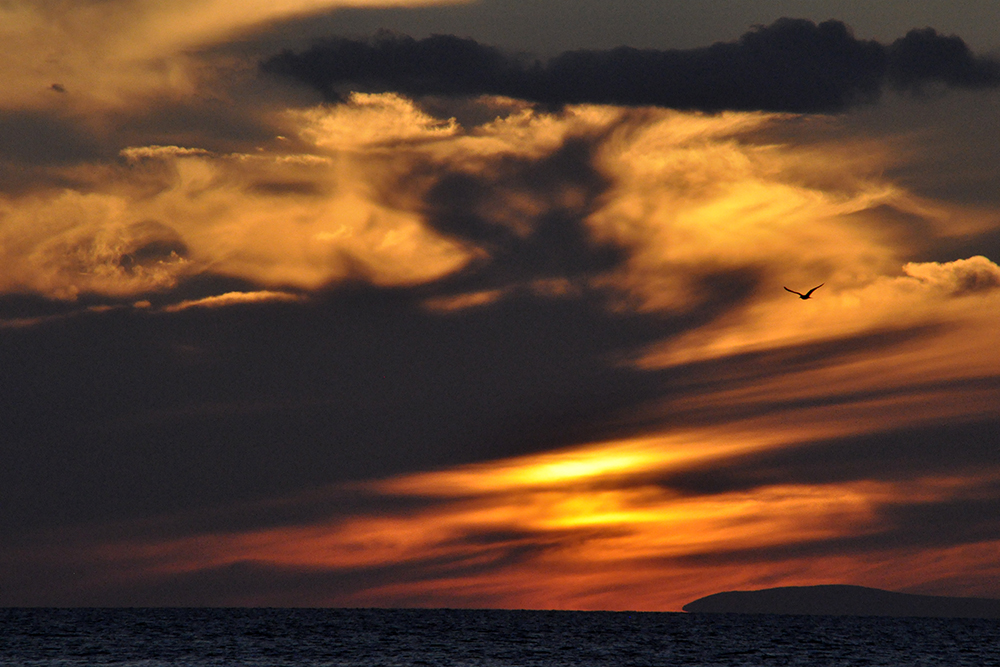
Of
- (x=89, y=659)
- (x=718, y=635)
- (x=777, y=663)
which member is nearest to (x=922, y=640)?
(x=718, y=635)

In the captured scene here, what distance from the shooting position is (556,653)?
4966 inches

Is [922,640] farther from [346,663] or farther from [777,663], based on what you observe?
[346,663]

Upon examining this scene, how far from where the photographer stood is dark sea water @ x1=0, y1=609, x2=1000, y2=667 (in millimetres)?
112750

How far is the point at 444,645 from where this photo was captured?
13900 cm

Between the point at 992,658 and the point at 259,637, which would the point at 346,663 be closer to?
the point at 259,637

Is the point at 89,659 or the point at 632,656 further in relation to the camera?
the point at 632,656

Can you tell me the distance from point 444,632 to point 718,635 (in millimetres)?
44071

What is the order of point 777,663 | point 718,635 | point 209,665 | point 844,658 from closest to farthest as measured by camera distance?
point 209,665 < point 777,663 < point 844,658 < point 718,635

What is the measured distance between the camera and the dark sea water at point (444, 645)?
113 meters

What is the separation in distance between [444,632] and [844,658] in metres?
66.2

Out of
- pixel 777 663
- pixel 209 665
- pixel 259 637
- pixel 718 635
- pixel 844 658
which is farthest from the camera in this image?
pixel 718 635

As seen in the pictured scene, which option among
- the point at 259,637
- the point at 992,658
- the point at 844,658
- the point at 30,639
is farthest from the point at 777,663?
the point at 30,639

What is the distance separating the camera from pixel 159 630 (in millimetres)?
162625

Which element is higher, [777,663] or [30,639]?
[30,639]
